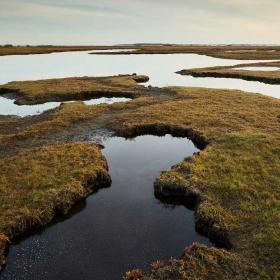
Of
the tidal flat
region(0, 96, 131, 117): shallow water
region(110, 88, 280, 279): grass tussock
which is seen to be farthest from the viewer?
region(0, 96, 131, 117): shallow water

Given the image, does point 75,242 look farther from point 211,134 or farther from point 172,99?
point 172,99

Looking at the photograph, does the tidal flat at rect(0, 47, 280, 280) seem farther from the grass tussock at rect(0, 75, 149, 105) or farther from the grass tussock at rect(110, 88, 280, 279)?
the grass tussock at rect(0, 75, 149, 105)

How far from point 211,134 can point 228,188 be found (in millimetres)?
10965

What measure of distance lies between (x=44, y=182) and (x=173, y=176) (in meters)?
7.85

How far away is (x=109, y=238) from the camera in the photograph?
18.3 meters

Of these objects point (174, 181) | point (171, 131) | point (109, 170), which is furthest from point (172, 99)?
point (174, 181)

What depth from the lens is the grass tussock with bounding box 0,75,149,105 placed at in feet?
178

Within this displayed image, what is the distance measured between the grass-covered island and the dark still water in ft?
2.54

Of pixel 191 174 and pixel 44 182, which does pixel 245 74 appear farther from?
pixel 44 182

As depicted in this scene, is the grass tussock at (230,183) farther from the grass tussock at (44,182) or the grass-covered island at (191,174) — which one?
the grass tussock at (44,182)

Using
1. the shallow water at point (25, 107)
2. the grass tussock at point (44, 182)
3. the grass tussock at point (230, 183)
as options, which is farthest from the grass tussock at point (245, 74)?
the grass tussock at point (44, 182)

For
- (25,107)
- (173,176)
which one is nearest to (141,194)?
(173,176)

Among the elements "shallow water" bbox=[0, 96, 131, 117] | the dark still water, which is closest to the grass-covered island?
the dark still water

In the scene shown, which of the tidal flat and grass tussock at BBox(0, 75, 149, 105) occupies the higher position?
the tidal flat
